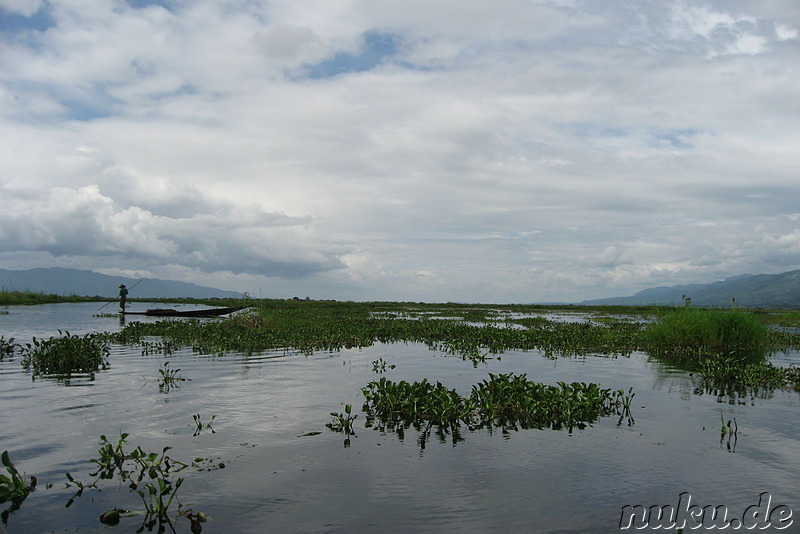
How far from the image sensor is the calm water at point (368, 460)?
279 inches

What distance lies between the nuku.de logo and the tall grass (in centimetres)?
1773

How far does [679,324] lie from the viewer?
83.1 feet

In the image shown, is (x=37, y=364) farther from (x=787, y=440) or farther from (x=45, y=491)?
(x=787, y=440)

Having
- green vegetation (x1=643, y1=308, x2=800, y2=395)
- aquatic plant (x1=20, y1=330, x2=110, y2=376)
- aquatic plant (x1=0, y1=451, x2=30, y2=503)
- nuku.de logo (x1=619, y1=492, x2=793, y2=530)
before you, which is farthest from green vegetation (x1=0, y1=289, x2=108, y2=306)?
Answer: nuku.de logo (x1=619, y1=492, x2=793, y2=530)

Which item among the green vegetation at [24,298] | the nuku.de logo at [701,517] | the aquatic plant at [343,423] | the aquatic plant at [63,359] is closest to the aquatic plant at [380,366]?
the aquatic plant at [343,423]

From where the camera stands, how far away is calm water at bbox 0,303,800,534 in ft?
23.2

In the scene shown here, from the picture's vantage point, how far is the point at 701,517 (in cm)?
728

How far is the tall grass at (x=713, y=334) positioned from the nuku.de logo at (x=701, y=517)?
17725 mm

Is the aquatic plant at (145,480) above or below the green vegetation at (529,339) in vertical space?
below

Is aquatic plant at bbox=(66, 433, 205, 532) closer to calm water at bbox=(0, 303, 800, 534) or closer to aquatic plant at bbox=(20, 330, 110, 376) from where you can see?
calm water at bbox=(0, 303, 800, 534)

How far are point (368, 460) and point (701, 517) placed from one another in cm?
499

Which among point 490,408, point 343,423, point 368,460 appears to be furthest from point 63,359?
point 490,408

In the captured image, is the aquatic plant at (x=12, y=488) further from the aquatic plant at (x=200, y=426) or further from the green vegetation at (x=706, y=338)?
the green vegetation at (x=706, y=338)

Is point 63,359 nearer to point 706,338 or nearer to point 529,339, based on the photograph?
point 529,339
